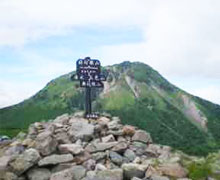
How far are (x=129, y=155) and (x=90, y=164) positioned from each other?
3058 millimetres

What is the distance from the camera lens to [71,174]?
25.6 m

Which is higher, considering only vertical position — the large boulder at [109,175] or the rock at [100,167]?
the rock at [100,167]

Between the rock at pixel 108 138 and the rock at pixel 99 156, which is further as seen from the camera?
the rock at pixel 108 138

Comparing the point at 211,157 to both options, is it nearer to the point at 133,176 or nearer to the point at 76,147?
the point at 133,176

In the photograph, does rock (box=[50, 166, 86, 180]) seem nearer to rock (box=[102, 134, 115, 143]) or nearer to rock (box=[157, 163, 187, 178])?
rock (box=[157, 163, 187, 178])

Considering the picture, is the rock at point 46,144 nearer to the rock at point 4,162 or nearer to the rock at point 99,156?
the rock at point 4,162

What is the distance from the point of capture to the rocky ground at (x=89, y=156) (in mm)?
25453

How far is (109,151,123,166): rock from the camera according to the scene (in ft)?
92.6

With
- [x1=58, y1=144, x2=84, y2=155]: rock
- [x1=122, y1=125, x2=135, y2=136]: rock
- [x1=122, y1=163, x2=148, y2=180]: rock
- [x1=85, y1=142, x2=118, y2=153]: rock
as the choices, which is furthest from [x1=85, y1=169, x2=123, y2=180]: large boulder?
[x1=122, y1=125, x2=135, y2=136]: rock

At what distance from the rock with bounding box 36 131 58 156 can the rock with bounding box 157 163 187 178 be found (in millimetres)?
6348

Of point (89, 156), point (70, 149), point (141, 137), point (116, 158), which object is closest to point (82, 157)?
point (89, 156)

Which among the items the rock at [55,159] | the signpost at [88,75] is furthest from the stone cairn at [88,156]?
the signpost at [88,75]

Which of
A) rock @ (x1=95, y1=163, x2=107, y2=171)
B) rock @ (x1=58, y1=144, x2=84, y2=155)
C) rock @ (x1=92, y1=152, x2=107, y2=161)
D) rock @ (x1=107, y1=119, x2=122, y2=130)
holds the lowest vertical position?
rock @ (x1=95, y1=163, x2=107, y2=171)

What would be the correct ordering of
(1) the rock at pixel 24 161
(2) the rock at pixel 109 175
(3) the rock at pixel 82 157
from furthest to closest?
(3) the rock at pixel 82 157, (1) the rock at pixel 24 161, (2) the rock at pixel 109 175
